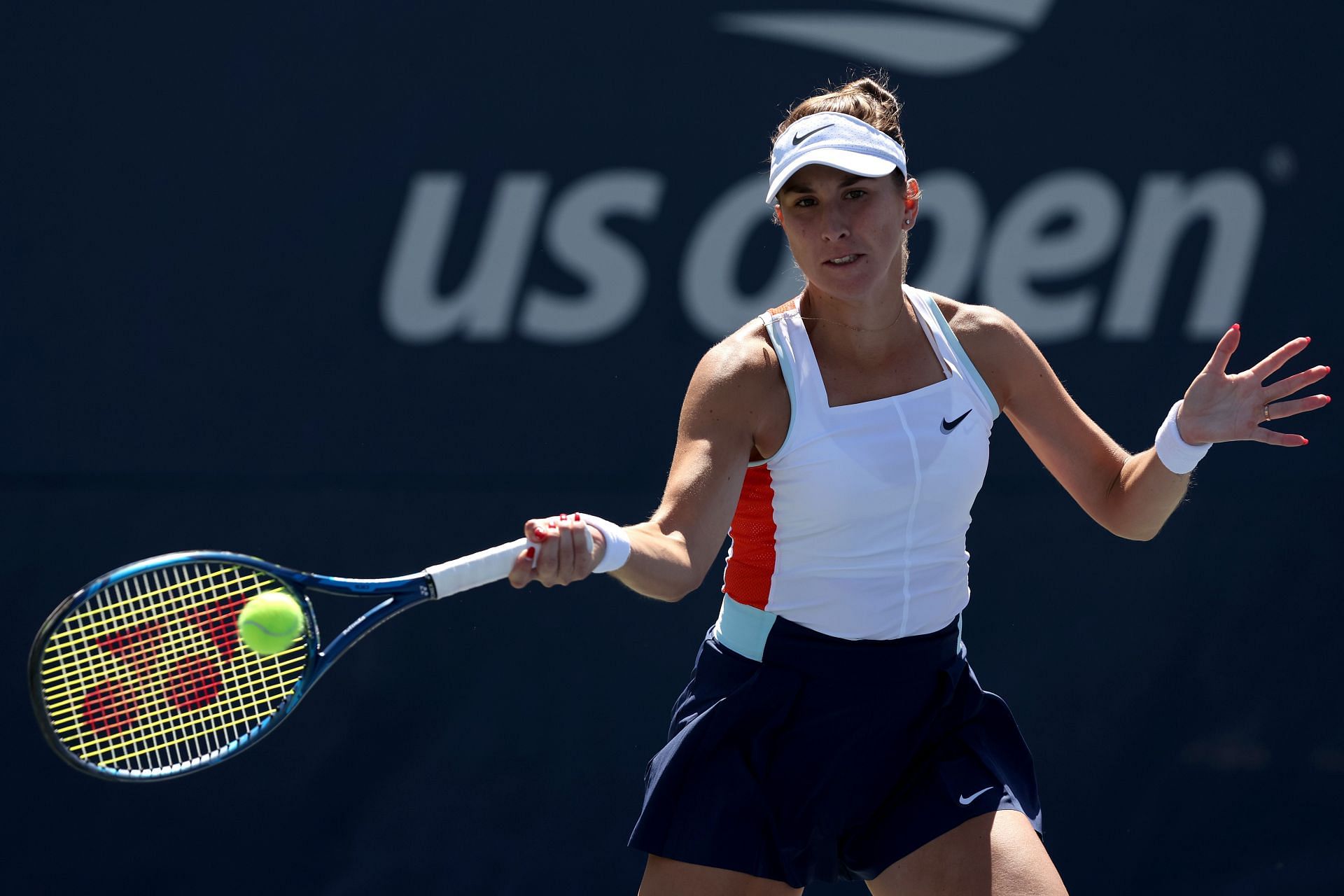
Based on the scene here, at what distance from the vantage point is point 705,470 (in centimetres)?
219

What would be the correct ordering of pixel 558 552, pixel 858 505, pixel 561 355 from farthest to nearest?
pixel 561 355
pixel 858 505
pixel 558 552

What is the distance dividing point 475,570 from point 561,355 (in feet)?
5.22

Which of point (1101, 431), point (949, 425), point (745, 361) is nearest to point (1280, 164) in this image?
point (1101, 431)

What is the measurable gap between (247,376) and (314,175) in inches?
19.0

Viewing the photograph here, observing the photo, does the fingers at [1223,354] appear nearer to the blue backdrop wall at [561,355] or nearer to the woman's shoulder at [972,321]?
the woman's shoulder at [972,321]

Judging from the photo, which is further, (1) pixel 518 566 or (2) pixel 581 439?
(2) pixel 581 439

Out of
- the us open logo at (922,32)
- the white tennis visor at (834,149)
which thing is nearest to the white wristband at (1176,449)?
the white tennis visor at (834,149)

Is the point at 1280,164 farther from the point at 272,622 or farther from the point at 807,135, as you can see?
the point at 272,622

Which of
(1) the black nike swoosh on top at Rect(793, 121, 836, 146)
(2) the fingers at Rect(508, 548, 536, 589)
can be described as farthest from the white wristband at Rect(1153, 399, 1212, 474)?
(2) the fingers at Rect(508, 548, 536, 589)

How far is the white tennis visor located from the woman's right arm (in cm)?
25

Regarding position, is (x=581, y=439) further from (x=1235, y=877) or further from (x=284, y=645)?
(x=1235, y=877)

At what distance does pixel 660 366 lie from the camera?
3592mm

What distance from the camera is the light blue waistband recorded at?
2.33 metres

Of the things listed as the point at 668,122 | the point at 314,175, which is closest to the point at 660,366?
the point at 668,122
